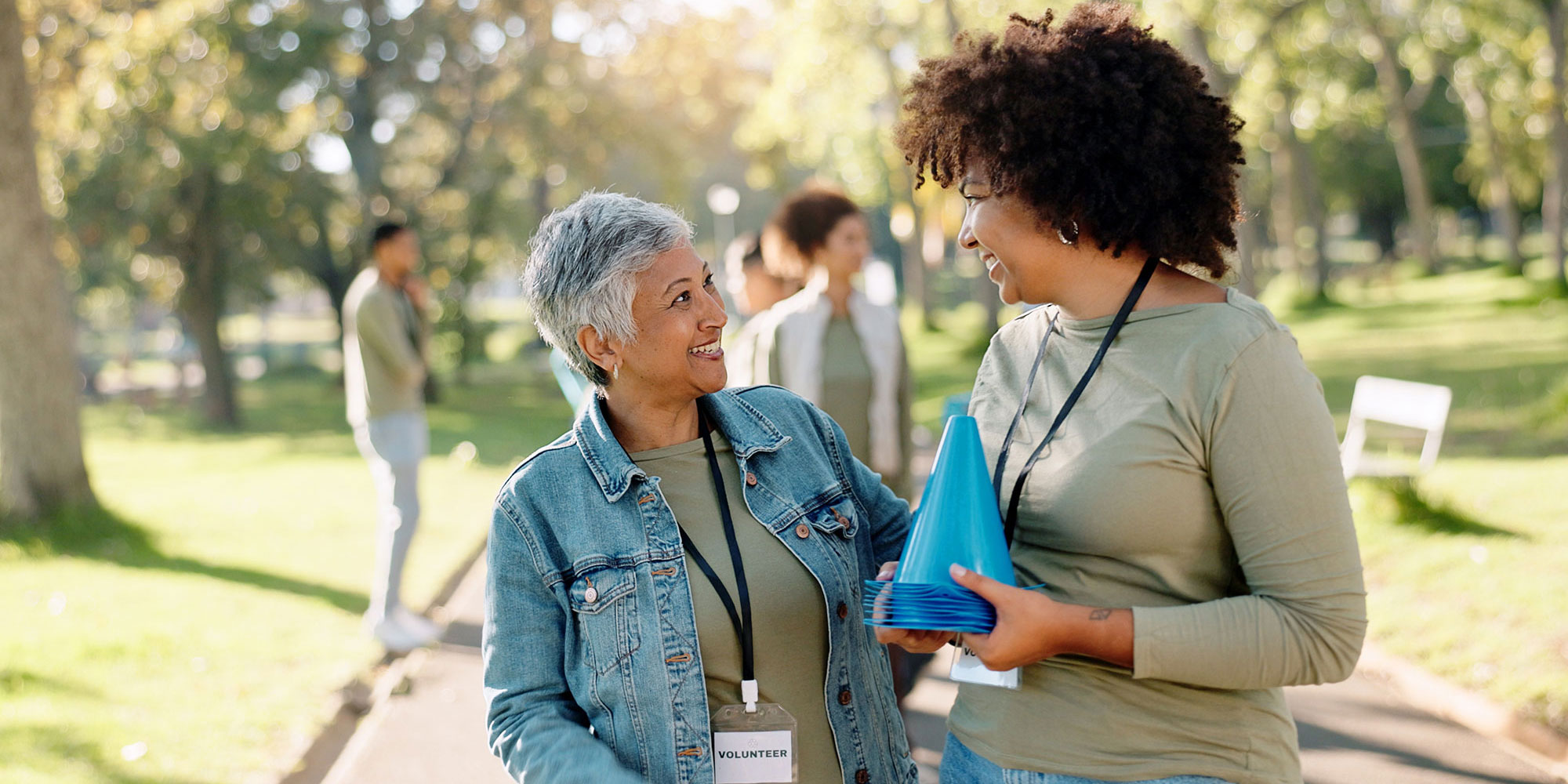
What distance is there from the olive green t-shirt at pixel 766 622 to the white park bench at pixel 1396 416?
681 centimetres

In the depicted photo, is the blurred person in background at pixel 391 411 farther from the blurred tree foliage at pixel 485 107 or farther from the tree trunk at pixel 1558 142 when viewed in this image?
the tree trunk at pixel 1558 142

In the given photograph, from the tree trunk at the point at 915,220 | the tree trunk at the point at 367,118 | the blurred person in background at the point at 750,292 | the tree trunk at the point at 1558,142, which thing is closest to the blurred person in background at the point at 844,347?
the blurred person in background at the point at 750,292

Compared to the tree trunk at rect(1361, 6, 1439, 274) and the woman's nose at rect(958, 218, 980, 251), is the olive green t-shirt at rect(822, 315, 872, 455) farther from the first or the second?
the tree trunk at rect(1361, 6, 1439, 274)

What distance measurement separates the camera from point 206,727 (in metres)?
5.52

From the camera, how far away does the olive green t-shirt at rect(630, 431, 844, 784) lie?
229cm

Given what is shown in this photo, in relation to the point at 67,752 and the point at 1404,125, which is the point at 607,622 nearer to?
the point at 67,752

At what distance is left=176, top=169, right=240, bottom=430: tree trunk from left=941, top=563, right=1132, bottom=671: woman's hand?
928 inches

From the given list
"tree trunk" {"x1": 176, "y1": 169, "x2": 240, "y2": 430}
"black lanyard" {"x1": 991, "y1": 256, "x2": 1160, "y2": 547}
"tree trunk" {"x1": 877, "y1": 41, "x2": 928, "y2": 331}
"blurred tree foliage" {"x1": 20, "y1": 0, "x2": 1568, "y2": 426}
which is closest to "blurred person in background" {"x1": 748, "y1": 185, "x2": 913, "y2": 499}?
"black lanyard" {"x1": 991, "y1": 256, "x2": 1160, "y2": 547}

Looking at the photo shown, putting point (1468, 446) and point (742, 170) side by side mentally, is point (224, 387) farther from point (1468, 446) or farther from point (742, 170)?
point (742, 170)

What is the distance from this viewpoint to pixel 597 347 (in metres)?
2.47

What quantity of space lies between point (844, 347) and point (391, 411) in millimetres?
2883

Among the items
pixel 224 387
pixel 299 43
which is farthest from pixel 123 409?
pixel 299 43

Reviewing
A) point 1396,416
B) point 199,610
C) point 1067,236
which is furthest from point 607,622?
point 1396,416

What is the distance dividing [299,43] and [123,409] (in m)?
11.1
